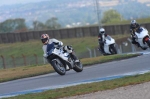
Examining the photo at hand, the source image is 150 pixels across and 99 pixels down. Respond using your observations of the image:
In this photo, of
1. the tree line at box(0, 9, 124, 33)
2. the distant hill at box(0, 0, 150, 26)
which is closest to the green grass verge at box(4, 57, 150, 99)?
the tree line at box(0, 9, 124, 33)

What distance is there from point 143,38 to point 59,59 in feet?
32.4

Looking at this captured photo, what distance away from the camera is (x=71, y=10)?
440 feet

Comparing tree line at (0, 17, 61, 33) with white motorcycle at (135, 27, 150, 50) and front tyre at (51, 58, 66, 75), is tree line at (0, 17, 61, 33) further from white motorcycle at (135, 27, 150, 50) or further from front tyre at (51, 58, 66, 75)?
front tyre at (51, 58, 66, 75)

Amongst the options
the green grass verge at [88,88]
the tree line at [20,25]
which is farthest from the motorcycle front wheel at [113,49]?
the tree line at [20,25]

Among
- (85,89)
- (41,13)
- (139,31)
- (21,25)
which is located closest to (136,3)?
(21,25)

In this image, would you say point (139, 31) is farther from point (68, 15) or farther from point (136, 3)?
point (68, 15)

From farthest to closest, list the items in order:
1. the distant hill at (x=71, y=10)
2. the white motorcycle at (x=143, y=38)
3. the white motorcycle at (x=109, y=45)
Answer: the distant hill at (x=71, y=10), the white motorcycle at (x=109, y=45), the white motorcycle at (x=143, y=38)

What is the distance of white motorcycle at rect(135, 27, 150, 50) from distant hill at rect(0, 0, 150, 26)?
62.4 meters

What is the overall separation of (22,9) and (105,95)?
315ft

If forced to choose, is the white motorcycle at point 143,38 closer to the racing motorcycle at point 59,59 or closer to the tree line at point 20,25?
the racing motorcycle at point 59,59

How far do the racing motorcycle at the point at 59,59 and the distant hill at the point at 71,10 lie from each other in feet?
236

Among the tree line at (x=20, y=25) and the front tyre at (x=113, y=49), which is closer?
the front tyre at (x=113, y=49)

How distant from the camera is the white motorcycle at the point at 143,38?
2811cm

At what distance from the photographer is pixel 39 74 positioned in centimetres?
2175
